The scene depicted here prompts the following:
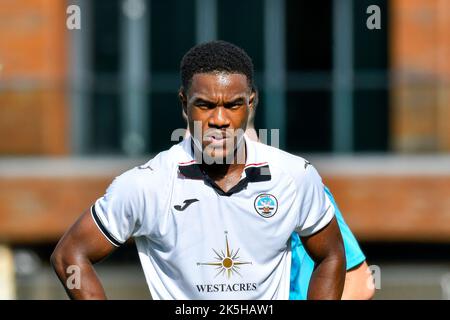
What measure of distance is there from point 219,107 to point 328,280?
28.0 inches

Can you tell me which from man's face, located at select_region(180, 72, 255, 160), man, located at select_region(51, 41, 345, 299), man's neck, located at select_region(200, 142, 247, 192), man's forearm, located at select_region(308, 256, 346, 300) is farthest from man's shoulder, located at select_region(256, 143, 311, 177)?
man's forearm, located at select_region(308, 256, 346, 300)

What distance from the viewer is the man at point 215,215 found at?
3.46 meters

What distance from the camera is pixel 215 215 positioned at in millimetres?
3545

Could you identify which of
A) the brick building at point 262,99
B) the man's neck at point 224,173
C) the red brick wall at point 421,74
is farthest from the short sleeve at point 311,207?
the red brick wall at point 421,74

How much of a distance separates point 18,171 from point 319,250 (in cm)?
1045

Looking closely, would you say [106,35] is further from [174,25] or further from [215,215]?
[215,215]

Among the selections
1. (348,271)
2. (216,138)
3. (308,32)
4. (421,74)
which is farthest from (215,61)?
(308,32)

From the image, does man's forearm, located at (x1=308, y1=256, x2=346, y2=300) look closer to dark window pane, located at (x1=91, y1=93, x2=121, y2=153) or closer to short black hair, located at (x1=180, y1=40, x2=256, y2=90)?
short black hair, located at (x1=180, y1=40, x2=256, y2=90)

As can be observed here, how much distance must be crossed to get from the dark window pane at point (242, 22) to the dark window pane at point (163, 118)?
1.17 metres

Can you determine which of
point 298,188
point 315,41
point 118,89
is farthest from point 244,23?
point 298,188

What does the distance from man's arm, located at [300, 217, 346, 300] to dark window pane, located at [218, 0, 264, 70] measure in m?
10.8

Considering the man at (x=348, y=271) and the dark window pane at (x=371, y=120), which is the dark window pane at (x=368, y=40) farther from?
the man at (x=348, y=271)

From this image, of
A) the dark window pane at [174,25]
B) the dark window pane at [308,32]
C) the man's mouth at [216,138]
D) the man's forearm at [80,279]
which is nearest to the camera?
the man's forearm at [80,279]

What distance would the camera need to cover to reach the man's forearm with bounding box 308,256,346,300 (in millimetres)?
3557
